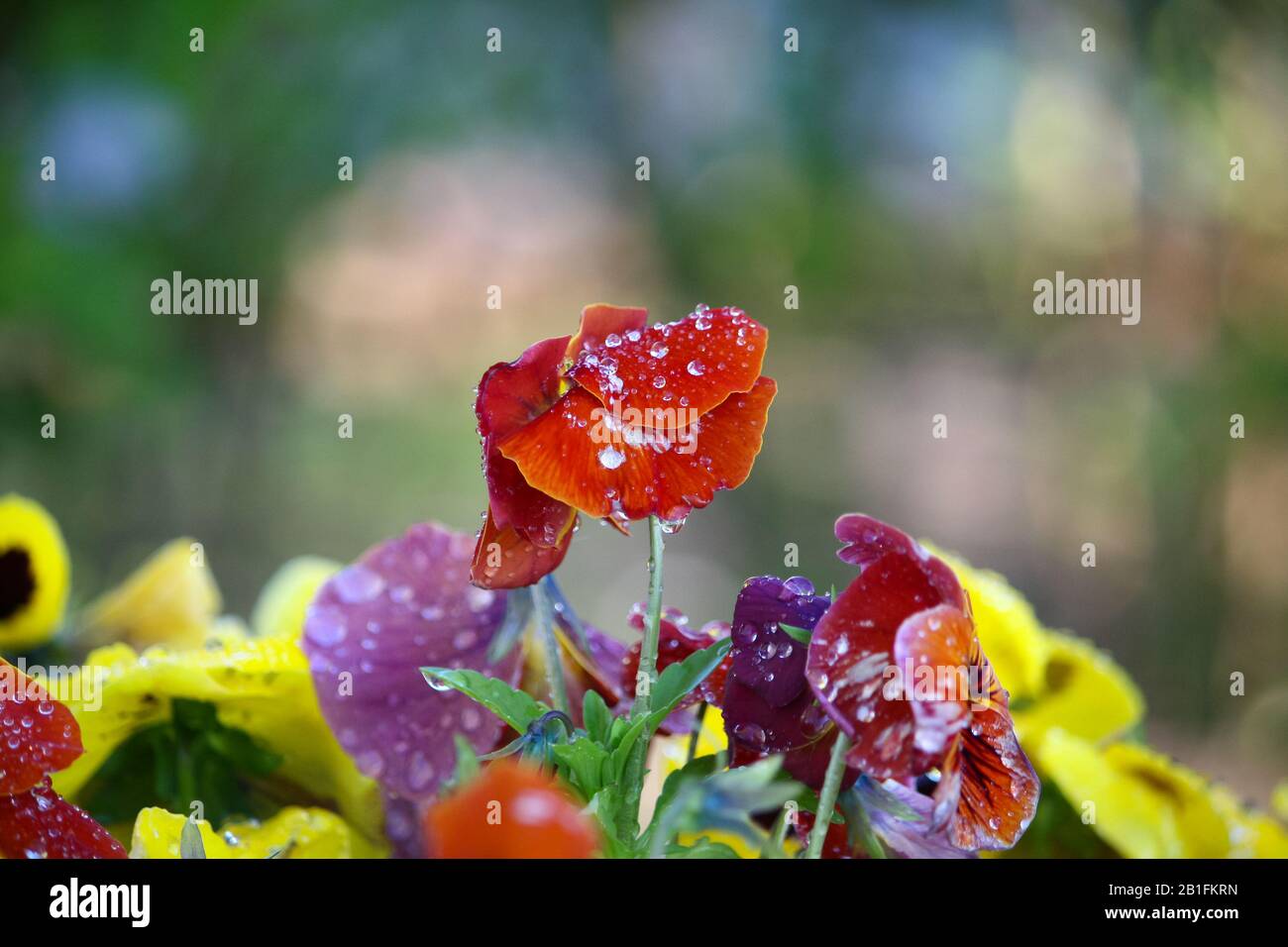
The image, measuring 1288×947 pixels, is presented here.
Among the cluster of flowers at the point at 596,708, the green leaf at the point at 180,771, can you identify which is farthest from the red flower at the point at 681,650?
the green leaf at the point at 180,771

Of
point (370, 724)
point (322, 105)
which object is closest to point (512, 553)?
point (370, 724)

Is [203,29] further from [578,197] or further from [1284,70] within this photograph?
[1284,70]

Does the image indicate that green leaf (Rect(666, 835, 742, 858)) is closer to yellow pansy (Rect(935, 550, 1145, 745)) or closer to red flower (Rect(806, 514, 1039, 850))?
red flower (Rect(806, 514, 1039, 850))

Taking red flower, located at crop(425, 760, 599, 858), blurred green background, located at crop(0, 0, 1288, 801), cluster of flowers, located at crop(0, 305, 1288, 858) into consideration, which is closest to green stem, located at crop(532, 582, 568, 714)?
cluster of flowers, located at crop(0, 305, 1288, 858)

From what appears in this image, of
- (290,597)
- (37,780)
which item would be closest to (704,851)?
(37,780)

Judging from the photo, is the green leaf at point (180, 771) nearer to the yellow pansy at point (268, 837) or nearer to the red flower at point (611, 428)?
the yellow pansy at point (268, 837)

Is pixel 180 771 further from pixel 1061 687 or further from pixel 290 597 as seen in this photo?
pixel 1061 687
